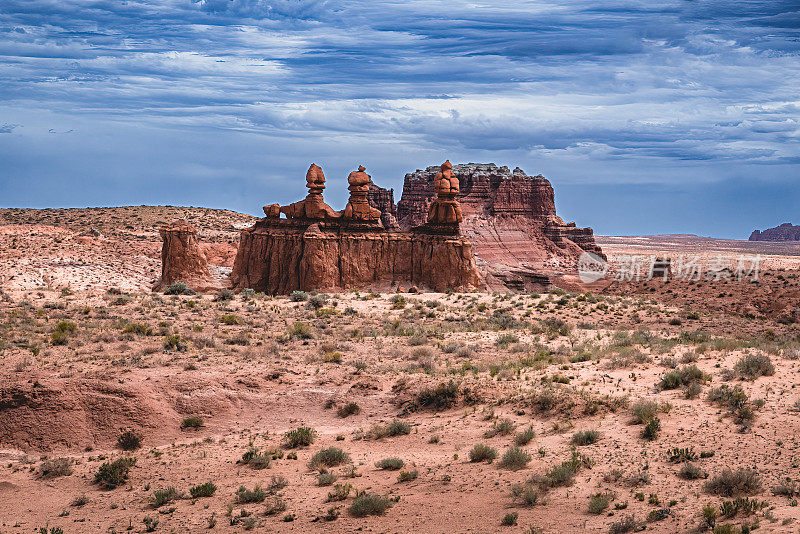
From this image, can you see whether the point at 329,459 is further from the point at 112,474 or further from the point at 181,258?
the point at 181,258

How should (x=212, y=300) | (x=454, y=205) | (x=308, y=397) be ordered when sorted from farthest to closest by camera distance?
(x=454, y=205) < (x=212, y=300) < (x=308, y=397)

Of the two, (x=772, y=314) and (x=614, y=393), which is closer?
(x=614, y=393)

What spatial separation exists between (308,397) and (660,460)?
8187 millimetres

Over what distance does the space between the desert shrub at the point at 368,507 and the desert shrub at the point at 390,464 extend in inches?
62.3

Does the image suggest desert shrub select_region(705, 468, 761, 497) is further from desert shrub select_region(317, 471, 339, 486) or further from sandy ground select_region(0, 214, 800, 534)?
desert shrub select_region(317, 471, 339, 486)

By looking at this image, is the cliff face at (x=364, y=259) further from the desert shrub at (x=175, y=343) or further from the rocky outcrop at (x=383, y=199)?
the rocky outcrop at (x=383, y=199)

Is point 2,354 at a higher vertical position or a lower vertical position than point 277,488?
higher

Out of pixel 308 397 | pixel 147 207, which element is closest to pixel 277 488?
pixel 308 397

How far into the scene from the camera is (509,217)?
97062mm

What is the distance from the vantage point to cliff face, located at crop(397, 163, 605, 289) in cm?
9244

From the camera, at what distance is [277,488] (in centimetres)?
1297

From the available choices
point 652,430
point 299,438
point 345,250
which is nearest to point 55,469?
point 299,438

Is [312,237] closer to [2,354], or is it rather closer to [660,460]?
[2,354]

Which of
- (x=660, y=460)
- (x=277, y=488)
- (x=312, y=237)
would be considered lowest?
(x=277, y=488)
